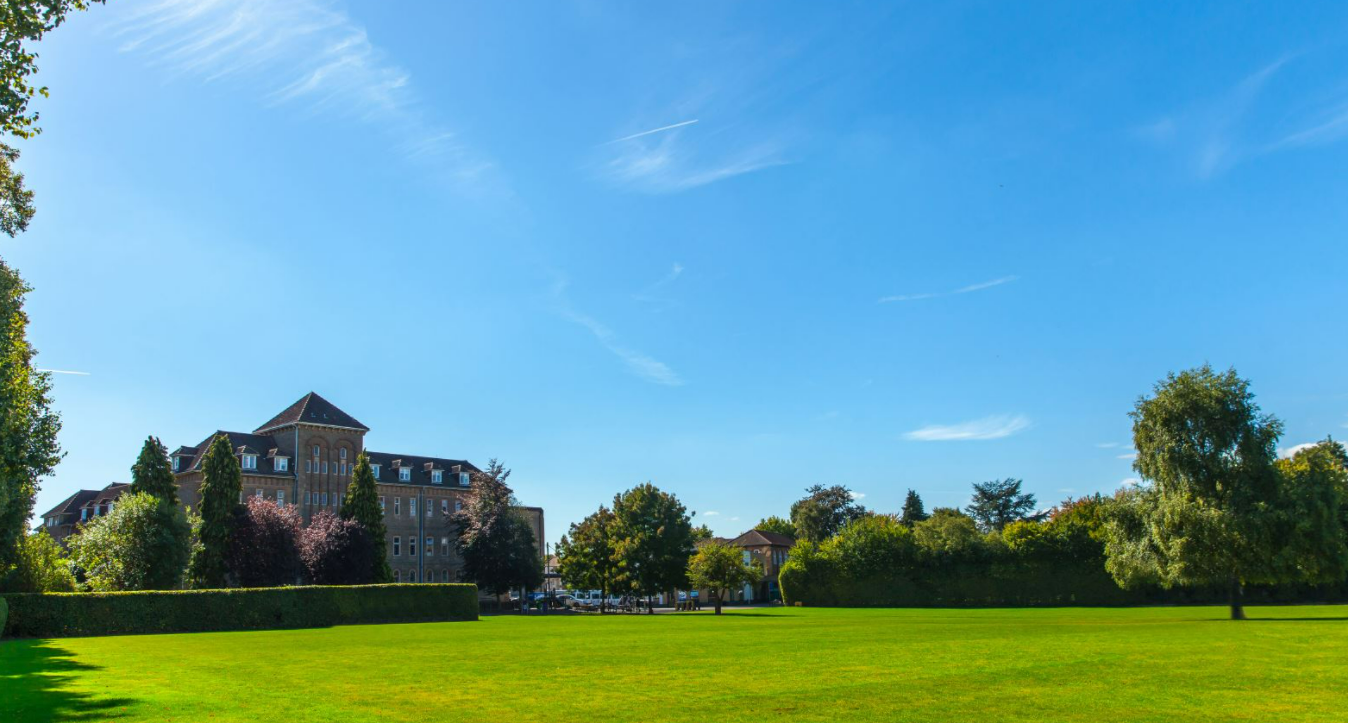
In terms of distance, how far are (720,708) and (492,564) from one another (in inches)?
2834

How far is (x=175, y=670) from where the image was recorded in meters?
19.1

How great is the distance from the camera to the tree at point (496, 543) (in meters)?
81.2

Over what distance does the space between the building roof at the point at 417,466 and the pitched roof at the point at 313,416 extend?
5.68m

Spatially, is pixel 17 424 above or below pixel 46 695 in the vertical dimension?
above

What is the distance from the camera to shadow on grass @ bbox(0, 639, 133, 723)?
11.9 meters

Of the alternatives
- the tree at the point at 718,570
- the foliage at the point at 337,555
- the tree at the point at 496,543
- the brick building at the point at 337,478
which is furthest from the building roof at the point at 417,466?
the tree at the point at 718,570

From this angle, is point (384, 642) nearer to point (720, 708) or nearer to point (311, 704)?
point (311, 704)

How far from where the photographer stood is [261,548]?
215 feet

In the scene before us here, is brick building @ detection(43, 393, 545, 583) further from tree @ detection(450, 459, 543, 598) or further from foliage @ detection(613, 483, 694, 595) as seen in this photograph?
A: foliage @ detection(613, 483, 694, 595)

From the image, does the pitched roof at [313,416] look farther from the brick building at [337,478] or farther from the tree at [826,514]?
the tree at [826,514]

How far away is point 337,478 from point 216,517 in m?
24.9

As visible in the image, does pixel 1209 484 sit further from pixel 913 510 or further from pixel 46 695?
pixel 913 510

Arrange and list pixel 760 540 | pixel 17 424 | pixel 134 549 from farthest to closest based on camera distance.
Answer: pixel 760 540 < pixel 134 549 < pixel 17 424

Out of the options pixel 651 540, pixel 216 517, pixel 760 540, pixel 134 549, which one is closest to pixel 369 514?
pixel 216 517
